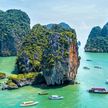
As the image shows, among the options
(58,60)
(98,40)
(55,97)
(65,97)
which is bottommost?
(65,97)

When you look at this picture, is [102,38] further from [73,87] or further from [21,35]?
[73,87]

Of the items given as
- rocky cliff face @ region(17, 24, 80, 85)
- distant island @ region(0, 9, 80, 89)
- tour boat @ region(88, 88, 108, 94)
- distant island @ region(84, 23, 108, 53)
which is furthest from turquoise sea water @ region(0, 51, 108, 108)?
distant island @ region(84, 23, 108, 53)

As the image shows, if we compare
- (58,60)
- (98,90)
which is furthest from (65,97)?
(58,60)

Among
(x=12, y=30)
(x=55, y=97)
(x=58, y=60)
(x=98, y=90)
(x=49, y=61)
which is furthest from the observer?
(x=12, y=30)

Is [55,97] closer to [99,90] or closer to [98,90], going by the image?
[98,90]

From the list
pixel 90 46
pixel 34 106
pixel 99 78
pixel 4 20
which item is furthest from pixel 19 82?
pixel 90 46

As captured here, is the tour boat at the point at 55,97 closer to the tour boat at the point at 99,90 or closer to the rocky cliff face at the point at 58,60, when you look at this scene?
the tour boat at the point at 99,90

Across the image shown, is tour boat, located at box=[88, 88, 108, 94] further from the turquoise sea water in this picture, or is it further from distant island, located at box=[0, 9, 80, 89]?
distant island, located at box=[0, 9, 80, 89]
